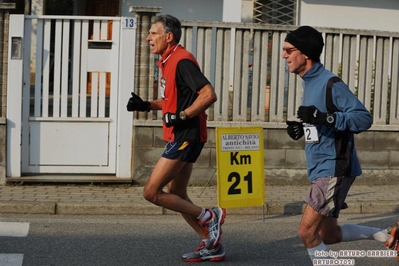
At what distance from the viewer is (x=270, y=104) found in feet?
37.4

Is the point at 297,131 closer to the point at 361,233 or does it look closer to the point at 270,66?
the point at 361,233

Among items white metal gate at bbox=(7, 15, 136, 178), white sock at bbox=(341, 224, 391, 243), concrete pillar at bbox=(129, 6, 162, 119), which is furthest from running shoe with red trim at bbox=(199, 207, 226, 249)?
concrete pillar at bbox=(129, 6, 162, 119)

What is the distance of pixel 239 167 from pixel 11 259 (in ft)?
9.93

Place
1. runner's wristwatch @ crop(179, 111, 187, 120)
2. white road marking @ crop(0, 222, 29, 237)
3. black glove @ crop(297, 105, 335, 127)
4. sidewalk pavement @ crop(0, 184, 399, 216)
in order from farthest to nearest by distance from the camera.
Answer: sidewalk pavement @ crop(0, 184, 399, 216) < white road marking @ crop(0, 222, 29, 237) < runner's wristwatch @ crop(179, 111, 187, 120) < black glove @ crop(297, 105, 335, 127)

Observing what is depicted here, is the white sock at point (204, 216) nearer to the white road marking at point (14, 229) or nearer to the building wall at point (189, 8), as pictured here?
the white road marking at point (14, 229)

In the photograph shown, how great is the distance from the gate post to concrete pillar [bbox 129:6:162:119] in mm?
1530

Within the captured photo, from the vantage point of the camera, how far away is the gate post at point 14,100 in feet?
35.4

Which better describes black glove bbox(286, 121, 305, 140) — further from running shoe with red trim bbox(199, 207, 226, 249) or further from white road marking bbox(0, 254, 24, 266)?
white road marking bbox(0, 254, 24, 266)

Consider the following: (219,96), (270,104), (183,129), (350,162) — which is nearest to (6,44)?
(219,96)

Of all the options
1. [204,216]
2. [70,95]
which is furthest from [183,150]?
[70,95]

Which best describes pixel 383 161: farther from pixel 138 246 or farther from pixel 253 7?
pixel 253 7

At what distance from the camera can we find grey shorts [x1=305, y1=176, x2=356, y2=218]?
5711 millimetres

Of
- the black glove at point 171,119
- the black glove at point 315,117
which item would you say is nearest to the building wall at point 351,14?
the black glove at point 171,119

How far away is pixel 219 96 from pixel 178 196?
4.41 m
